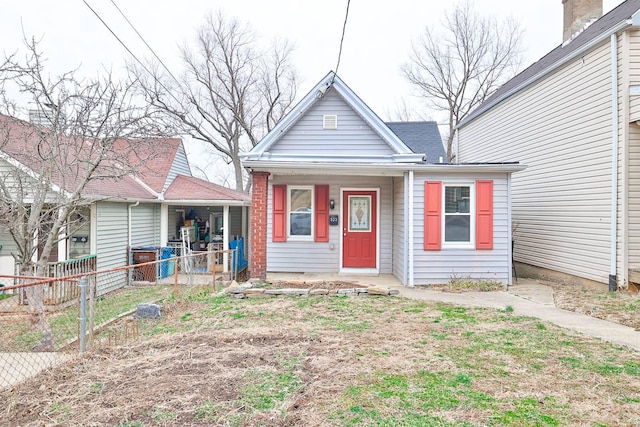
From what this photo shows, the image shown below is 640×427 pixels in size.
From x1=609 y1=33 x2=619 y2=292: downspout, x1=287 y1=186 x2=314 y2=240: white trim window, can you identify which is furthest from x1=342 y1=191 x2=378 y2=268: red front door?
x1=609 y1=33 x2=619 y2=292: downspout

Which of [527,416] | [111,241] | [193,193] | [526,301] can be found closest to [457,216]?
[526,301]

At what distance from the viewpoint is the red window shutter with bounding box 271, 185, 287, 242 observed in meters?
10.2

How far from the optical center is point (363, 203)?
10742mm

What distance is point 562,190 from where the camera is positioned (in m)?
10.1

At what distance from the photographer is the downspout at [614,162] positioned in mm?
8250

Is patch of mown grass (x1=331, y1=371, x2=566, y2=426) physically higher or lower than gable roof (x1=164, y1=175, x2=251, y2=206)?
lower

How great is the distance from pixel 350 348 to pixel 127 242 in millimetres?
10495

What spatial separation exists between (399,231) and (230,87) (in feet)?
71.1

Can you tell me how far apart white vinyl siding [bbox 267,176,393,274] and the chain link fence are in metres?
2.16

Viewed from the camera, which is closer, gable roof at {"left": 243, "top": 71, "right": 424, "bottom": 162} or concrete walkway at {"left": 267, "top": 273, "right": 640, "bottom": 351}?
concrete walkway at {"left": 267, "top": 273, "right": 640, "bottom": 351}

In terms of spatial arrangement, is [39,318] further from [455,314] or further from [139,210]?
[139,210]

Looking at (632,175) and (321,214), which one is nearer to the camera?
(632,175)

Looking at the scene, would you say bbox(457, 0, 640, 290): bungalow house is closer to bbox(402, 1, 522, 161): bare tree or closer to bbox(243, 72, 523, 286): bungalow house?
bbox(243, 72, 523, 286): bungalow house

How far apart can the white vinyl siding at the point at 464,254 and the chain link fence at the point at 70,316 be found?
528 cm
